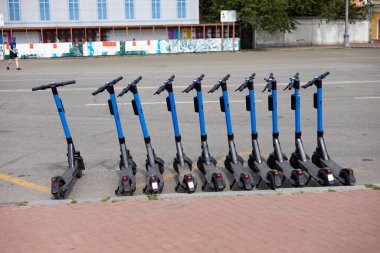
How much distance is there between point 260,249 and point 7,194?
359 cm

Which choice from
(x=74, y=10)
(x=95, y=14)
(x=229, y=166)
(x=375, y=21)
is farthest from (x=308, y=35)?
(x=229, y=166)

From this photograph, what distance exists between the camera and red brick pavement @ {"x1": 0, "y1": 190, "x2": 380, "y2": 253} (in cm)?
477

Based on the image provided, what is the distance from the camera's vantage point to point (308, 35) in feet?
174

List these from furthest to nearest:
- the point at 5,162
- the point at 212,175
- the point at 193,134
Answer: the point at 193,134 < the point at 5,162 < the point at 212,175

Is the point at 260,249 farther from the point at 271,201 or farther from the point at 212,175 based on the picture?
the point at 212,175

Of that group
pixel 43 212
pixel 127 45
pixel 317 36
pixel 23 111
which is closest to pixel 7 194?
pixel 43 212

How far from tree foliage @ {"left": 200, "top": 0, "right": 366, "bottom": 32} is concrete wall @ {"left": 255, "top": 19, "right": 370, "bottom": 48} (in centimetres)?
97

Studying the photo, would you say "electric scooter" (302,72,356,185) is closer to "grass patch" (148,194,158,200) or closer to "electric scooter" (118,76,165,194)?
"electric scooter" (118,76,165,194)

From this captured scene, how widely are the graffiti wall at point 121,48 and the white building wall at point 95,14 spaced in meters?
4.55

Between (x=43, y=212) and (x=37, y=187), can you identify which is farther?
(x=37, y=187)

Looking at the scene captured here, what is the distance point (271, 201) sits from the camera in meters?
5.96

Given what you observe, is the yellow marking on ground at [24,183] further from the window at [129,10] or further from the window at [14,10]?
the window at [14,10]

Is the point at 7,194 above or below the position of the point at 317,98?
below

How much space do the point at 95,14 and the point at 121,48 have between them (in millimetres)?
6713
